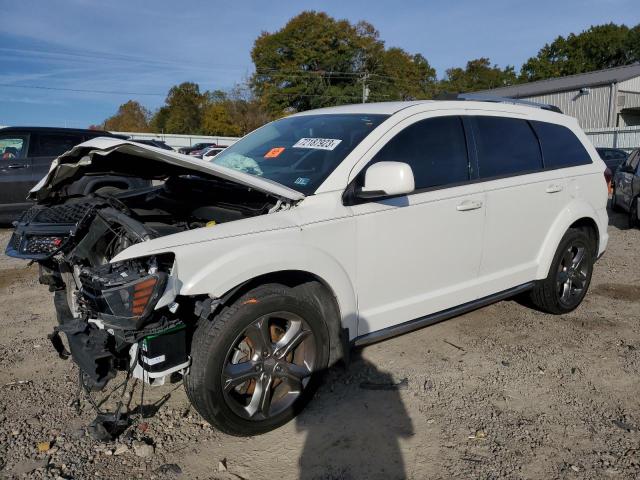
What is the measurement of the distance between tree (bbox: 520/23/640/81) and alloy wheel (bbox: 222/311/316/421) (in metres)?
69.9

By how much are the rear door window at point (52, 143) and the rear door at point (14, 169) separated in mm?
171

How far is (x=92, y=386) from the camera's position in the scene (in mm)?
2758

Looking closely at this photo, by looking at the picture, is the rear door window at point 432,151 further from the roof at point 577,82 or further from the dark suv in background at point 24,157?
the roof at point 577,82

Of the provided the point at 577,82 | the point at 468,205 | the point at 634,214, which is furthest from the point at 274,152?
the point at 577,82

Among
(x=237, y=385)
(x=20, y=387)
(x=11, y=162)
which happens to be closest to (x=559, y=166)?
(x=237, y=385)

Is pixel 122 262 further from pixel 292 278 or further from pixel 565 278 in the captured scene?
pixel 565 278

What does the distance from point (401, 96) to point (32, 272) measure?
178 ft

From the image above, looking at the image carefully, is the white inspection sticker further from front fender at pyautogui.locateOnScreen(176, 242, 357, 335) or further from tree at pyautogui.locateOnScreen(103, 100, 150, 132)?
tree at pyautogui.locateOnScreen(103, 100, 150, 132)

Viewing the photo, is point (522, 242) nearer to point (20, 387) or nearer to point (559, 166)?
point (559, 166)

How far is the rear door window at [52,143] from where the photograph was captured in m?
9.19

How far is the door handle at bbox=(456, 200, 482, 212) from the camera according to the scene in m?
3.75

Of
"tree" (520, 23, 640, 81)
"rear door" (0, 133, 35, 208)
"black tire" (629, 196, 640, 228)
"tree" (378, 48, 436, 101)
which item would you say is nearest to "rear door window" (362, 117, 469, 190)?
"black tire" (629, 196, 640, 228)

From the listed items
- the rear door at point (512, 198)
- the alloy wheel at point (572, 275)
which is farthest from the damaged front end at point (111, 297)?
the alloy wheel at point (572, 275)

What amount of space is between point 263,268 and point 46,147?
8011mm
